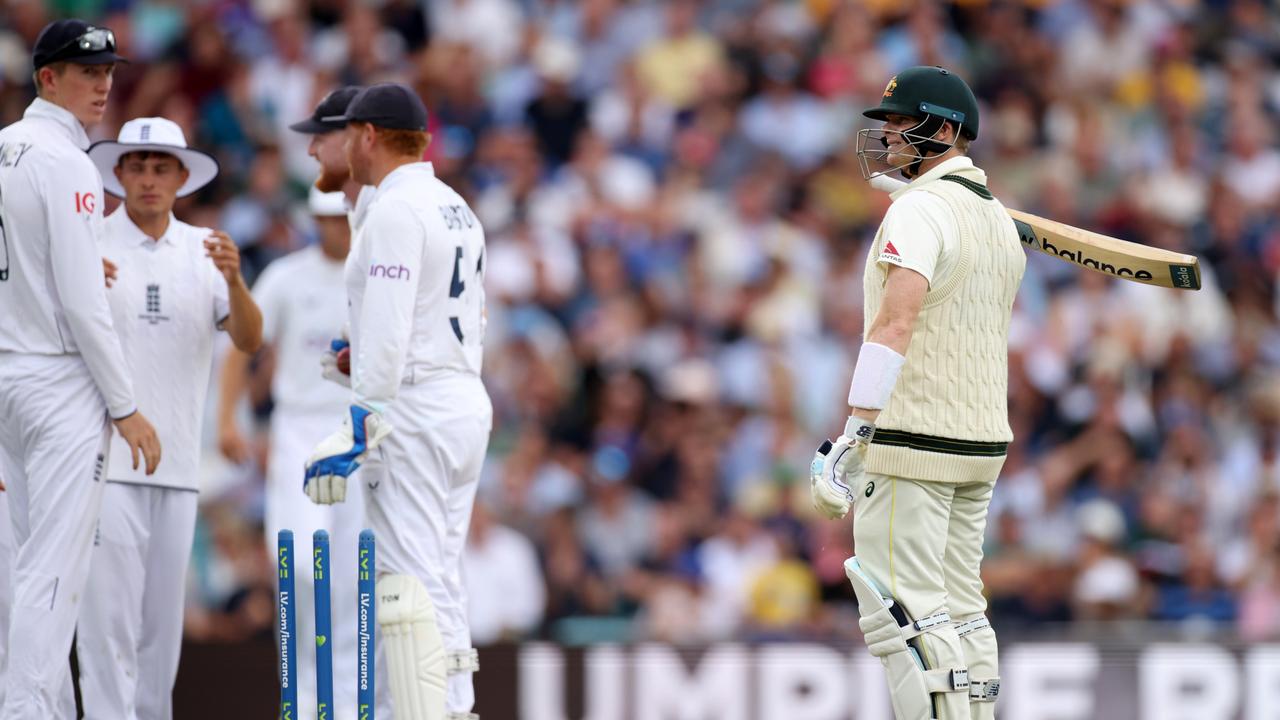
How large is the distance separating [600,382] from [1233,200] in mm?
4965

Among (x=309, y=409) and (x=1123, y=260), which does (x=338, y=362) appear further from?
(x=1123, y=260)

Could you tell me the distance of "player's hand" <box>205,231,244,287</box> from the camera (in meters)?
6.97

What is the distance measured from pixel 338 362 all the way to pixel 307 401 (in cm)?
119

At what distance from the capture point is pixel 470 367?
6.64 meters

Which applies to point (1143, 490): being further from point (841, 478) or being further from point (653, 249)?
point (841, 478)

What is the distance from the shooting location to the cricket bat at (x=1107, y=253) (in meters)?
6.09

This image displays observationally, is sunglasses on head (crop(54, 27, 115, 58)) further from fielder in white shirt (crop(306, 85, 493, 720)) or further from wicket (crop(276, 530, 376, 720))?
wicket (crop(276, 530, 376, 720))

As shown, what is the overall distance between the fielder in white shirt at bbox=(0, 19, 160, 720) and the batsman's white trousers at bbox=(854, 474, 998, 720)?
2.51m

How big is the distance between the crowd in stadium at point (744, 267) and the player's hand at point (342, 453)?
13.9 feet

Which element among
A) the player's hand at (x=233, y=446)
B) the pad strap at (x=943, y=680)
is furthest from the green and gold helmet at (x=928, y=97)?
the player's hand at (x=233, y=446)

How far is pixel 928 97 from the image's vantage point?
19.5ft

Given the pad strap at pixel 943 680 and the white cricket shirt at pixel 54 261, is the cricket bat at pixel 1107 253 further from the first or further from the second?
the white cricket shirt at pixel 54 261

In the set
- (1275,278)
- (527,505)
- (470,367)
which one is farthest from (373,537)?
(1275,278)

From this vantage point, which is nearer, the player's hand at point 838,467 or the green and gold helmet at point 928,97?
the player's hand at point 838,467
